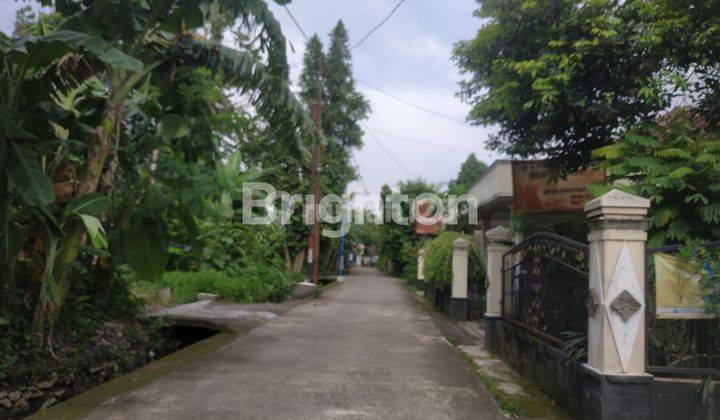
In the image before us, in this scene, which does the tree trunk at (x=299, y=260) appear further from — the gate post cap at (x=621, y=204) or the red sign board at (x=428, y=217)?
the gate post cap at (x=621, y=204)

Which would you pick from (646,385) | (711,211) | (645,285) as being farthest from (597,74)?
(646,385)

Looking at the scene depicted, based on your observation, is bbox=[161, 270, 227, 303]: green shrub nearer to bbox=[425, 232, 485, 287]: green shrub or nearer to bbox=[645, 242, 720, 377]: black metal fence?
bbox=[425, 232, 485, 287]: green shrub

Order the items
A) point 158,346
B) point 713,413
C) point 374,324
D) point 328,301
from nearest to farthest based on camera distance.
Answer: point 713,413 → point 158,346 → point 374,324 → point 328,301

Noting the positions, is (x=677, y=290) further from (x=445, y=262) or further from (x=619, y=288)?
(x=445, y=262)

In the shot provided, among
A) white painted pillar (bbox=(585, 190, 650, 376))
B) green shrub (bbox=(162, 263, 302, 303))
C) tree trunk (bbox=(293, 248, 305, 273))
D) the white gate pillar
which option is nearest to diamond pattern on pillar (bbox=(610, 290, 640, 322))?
white painted pillar (bbox=(585, 190, 650, 376))

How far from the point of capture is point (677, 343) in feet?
15.9

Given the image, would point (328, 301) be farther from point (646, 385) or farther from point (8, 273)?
point (646, 385)

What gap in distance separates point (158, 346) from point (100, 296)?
1.31 meters

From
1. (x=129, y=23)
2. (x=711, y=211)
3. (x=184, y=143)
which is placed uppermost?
(x=129, y=23)

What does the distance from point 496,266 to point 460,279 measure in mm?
4668

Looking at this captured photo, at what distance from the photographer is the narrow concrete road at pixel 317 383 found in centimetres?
514

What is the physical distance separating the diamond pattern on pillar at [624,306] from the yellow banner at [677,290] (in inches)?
10.6

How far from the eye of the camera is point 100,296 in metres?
8.20

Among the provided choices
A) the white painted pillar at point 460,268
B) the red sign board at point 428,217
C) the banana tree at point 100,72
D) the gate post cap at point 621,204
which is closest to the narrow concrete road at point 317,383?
the banana tree at point 100,72
